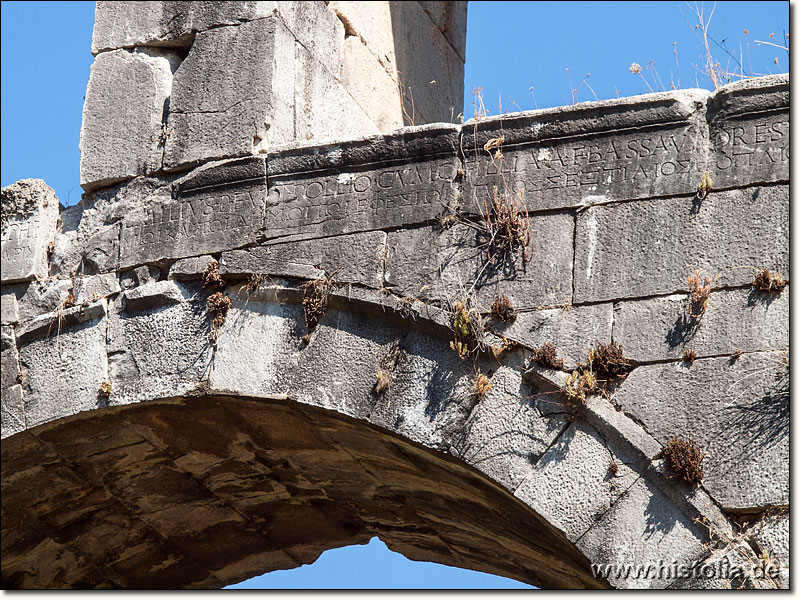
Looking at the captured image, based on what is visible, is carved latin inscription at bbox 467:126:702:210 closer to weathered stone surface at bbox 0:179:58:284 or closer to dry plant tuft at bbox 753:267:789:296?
dry plant tuft at bbox 753:267:789:296

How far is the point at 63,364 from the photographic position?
5.41m

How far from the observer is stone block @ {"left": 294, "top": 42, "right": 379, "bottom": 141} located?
5891 millimetres

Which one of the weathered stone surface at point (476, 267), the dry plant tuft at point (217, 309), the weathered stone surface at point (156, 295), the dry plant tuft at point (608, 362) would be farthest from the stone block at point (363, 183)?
the dry plant tuft at point (608, 362)

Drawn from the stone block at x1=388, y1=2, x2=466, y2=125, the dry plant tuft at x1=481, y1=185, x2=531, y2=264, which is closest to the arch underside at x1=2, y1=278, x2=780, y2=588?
the dry plant tuft at x1=481, y1=185, x2=531, y2=264

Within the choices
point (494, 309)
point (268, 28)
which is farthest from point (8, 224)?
point (494, 309)

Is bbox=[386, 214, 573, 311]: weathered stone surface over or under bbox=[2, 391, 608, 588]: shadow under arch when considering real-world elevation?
over

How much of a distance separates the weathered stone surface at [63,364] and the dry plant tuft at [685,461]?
7.85 ft

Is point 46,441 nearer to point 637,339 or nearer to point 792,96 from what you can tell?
point 637,339

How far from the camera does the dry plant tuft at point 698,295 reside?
4.50 meters

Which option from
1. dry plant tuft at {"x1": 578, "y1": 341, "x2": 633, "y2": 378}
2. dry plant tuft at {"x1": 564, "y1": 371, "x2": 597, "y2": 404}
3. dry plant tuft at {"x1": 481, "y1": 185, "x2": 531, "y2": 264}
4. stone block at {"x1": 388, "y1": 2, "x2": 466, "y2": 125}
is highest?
stone block at {"x1": 388, "y1": 2, "x2": 466, "y2": 125}

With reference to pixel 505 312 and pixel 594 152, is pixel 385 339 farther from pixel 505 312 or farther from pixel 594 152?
pixel 594 152

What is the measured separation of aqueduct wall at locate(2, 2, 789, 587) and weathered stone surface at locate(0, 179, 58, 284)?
0.01 meters

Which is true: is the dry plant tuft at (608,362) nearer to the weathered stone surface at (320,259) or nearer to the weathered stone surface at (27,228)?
the weathered stone surface at (320,259)

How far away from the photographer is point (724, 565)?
416cm
